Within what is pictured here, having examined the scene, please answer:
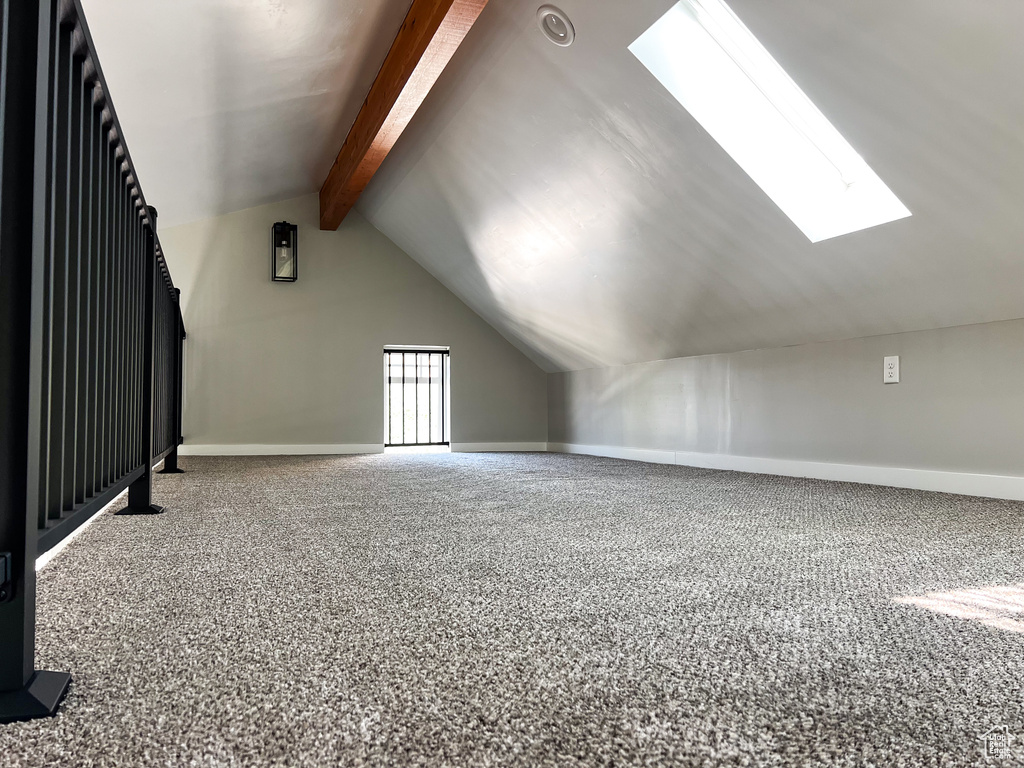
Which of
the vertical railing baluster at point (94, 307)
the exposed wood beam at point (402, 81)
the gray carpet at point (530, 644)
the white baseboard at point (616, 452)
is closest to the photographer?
the gray carpet at point (530, 644)

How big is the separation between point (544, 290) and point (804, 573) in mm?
3498

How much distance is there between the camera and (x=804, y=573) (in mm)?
1249

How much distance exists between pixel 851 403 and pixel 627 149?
5.22 feet

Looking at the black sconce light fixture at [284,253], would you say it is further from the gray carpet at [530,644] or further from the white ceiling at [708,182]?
the gray carpet at [530,644]

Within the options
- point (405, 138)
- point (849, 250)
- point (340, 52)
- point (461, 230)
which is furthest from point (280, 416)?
point (849, 250)

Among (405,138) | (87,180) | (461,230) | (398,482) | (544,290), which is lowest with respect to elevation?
(398,482)

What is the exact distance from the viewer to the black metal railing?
0.68 metres

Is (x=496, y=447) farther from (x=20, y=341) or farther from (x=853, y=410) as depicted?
(x=20, y=341)

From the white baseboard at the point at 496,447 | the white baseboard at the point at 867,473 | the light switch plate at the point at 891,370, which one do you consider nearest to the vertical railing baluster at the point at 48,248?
the white baseboard at the point at 867,473

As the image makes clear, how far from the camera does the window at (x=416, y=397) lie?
237 inches

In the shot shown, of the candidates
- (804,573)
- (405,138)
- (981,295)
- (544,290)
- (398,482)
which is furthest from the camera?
(544,290)

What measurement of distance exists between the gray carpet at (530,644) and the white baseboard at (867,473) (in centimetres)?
83

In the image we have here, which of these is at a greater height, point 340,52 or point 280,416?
point 340,52

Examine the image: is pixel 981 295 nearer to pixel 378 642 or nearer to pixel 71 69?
pixel 378 642
